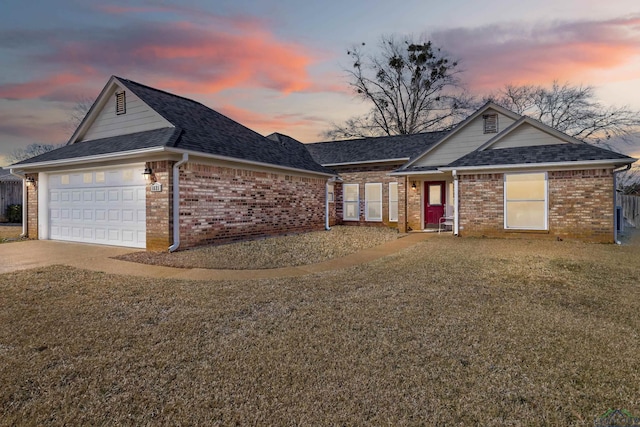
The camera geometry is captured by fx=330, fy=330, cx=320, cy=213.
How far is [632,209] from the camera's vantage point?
21094 mm

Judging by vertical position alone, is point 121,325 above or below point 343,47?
below

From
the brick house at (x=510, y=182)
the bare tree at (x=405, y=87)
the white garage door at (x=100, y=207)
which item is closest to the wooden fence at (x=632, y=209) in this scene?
the brick house at (x=510, y=182)

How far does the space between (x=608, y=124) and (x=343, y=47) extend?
22.7 meters

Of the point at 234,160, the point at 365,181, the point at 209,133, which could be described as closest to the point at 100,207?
the point at 209,133

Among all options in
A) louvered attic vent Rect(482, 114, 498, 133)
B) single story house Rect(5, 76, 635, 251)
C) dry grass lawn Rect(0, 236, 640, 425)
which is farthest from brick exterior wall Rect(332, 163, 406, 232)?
dry grass lawn Rect(0, 236, 640, 425)

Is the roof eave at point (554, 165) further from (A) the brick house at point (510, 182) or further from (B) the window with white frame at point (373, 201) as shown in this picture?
(B) the window with white frame at point (373, 201)

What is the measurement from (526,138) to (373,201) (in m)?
7.77

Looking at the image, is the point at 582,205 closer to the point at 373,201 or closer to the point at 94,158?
the point at 373,201

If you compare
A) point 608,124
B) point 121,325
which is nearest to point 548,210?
point 121,325

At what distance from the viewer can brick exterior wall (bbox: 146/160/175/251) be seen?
962 cm

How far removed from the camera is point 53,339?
3705 mm

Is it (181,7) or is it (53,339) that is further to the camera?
(181,7)

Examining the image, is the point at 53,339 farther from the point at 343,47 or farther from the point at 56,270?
the point at 343,47

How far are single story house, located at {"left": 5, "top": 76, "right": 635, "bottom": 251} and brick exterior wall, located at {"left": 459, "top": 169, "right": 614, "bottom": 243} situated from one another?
4 centimetres
